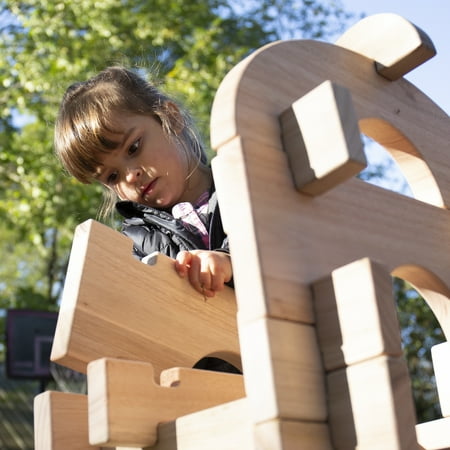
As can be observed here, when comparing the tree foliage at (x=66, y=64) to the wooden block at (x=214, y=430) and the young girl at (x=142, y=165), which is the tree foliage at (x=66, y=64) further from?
the wooden block at (x=214, y=430)

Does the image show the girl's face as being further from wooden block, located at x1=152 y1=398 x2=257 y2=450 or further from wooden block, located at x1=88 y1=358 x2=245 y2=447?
wooden block, located at x1=152 y1=398 x2=257 y2=450

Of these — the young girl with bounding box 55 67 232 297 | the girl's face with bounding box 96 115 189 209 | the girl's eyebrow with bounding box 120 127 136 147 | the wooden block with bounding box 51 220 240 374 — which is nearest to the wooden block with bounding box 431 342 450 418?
the wooden block with bounding box 51 220 240 374

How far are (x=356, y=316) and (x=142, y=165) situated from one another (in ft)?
3.84

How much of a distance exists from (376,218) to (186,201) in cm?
104

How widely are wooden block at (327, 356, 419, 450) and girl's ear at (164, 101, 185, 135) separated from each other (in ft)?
4.43

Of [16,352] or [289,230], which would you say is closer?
[289,230]

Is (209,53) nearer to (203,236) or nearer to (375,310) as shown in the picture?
(203,236)

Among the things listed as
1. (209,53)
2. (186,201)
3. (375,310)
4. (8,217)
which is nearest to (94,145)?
(186,201)

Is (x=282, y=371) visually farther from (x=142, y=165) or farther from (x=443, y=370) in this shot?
(x=142, y=165)

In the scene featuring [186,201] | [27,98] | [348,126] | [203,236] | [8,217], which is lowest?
[348,126]

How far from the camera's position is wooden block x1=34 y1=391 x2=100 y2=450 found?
120 cm

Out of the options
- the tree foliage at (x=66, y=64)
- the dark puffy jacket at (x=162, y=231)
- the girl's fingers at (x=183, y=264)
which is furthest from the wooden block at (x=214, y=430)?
the tree foliage at (x=66, y=64)

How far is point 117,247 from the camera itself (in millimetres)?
1276

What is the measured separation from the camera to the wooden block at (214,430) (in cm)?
89
